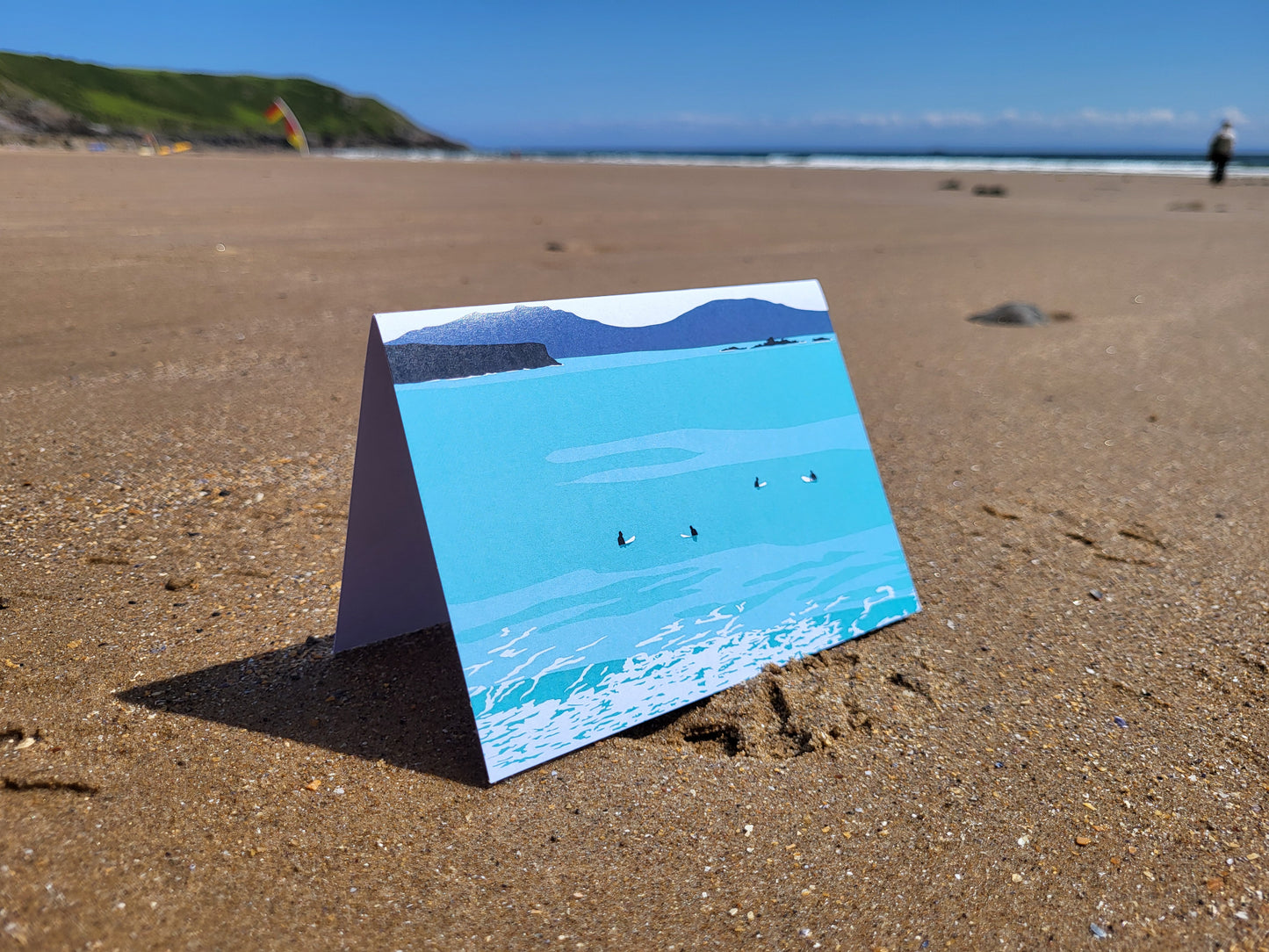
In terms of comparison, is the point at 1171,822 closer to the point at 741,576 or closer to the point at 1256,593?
the point at 741,576

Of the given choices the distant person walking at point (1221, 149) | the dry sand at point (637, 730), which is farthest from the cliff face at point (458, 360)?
the distant person walking at point (1221, 149)

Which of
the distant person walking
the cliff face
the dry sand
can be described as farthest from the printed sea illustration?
the distant person walking

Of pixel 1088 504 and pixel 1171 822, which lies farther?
pixel 1088 504

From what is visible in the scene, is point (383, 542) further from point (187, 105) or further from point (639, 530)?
point (187, 105)

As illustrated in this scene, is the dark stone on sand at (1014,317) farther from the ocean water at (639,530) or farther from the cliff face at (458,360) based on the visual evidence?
the cliff face at (458,360)

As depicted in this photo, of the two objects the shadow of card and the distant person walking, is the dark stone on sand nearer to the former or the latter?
the shadow of card

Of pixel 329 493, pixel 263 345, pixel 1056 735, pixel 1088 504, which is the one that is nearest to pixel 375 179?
pixel 263 345
